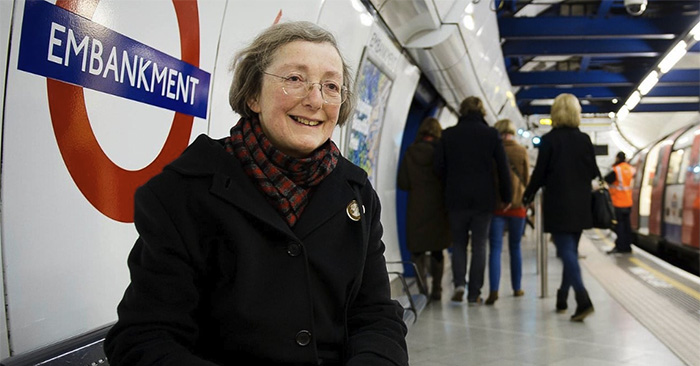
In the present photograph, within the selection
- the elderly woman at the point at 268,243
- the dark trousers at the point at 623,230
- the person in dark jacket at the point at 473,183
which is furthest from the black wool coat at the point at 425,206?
the dark trousers at the point at 623,230

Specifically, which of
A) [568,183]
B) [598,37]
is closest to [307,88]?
[568,183]

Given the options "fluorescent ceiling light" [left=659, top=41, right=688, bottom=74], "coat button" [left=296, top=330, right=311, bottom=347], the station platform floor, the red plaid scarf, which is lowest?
the station platform floor

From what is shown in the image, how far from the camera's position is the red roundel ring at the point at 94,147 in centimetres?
203

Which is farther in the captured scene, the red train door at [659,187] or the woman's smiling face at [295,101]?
the red train door at [659,187]

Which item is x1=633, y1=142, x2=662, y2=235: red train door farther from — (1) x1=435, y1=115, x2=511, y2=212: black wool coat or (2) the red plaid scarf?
(2) the red plaid scarf

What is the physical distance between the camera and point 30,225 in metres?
1.93

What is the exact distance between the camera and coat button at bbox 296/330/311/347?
1658 mm

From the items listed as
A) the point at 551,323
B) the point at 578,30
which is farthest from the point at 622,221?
the point at 551,323

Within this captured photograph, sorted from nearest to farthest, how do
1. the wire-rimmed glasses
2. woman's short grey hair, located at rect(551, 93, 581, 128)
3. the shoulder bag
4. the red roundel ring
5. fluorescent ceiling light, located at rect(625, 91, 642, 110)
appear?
1. the wire-rimmed glasses
2. the red roundel ring
3. the shoulder bag
4. woman's short grey hair, located at rect(551, 93, 581, 128)
5. fluorescent ceiling light, located at rect(625, 91, 642, 110)

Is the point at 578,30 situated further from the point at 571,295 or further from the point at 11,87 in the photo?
the point at 11,87

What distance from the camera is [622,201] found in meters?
11.2

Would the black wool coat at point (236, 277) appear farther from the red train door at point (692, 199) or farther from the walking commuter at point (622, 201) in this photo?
the walking commuter at point (622, 201)

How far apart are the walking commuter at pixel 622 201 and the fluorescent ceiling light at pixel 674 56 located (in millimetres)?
1853

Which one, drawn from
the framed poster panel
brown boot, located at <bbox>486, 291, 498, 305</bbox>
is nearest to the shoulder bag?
brown boot, located at <bbox>486, 291, 498, 305</bbox>
